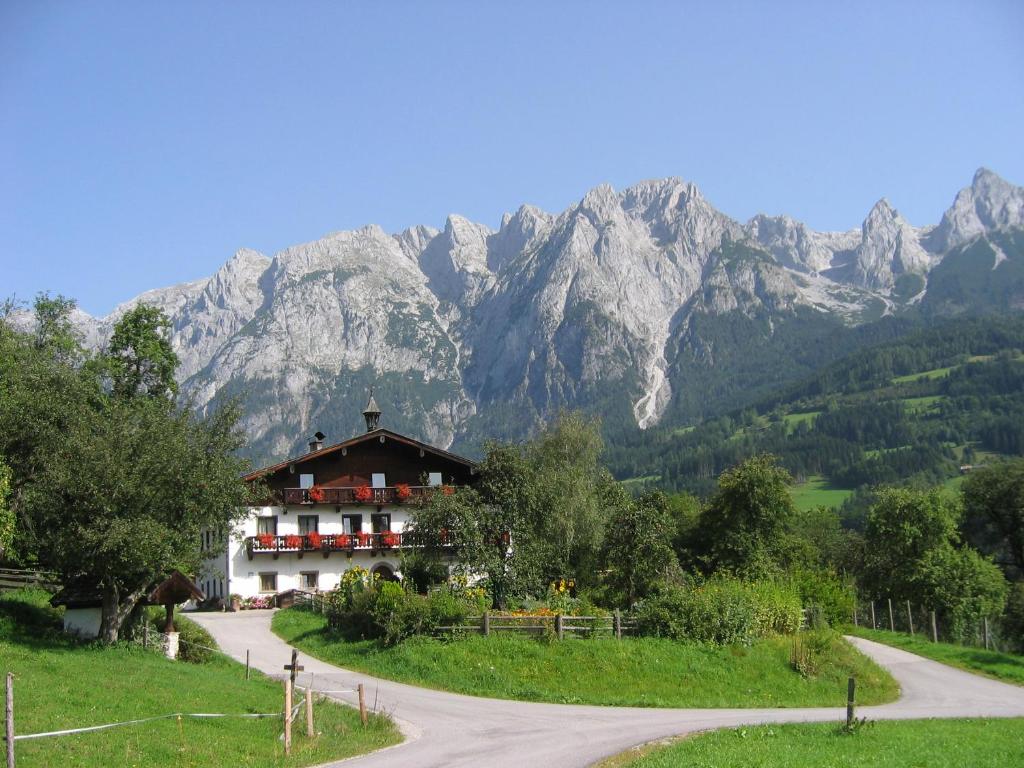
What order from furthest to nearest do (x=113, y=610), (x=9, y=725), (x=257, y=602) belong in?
1. (x=257, y=602)
2. (x=113, y=610)
3. (x=9, y=725)

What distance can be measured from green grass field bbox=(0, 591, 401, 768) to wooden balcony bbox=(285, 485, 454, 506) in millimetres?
28655

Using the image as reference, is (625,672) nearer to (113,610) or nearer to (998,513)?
(113,610)

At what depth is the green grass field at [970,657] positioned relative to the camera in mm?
36878

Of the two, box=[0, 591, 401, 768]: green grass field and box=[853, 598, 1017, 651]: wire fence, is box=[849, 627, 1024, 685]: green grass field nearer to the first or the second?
box=[853, 598, 1017, 651]: wire fence

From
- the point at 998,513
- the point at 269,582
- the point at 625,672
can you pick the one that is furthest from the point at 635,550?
the point at 998,513

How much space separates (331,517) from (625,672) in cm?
3336

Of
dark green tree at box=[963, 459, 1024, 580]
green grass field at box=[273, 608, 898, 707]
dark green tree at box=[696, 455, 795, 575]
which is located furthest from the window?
dark green tree at box=[963, 459, 1024, 580]

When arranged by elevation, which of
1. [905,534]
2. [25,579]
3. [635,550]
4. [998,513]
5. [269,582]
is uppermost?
[998,513]

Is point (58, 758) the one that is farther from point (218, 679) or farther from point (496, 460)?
point (496, 460)

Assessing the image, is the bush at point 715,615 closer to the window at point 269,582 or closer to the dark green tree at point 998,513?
the window at point 269,582

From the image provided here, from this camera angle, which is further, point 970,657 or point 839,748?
point 970,657

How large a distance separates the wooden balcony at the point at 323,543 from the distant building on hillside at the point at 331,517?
0.21 ft

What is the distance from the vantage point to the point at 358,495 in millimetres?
59656

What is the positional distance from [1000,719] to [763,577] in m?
24.4
